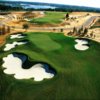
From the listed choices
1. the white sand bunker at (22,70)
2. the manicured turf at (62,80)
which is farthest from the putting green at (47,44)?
the white sand bunker at (22,70)

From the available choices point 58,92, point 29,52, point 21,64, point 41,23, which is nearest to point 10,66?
point 21,64

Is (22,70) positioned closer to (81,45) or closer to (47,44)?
(47,44)

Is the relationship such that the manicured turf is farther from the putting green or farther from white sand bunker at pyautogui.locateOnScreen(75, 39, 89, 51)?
white sand bunker at pyautogui.locateOnScreen(75, 39, 89, 51)

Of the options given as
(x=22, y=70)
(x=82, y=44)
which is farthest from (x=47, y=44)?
(x=22, y=70)

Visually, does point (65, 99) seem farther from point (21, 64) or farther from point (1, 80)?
point (21, 64)

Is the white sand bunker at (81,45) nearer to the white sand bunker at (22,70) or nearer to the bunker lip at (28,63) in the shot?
the bunker lip at (28,63)

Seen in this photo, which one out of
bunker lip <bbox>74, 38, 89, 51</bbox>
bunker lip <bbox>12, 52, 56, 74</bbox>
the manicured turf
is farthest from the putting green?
bunker lip <bbox>12, 52, 56, 74</bbox>
